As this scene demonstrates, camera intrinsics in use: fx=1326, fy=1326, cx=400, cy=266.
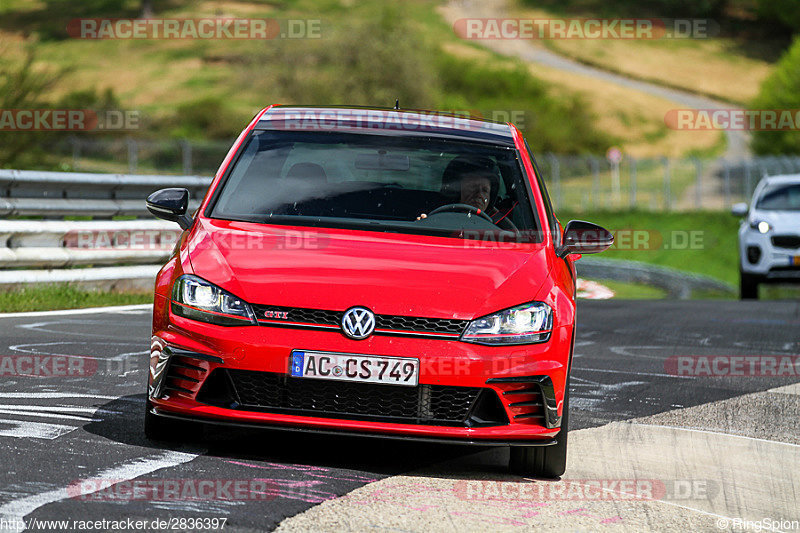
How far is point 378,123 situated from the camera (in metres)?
7.10

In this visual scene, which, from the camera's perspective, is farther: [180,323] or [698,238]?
[698,238]

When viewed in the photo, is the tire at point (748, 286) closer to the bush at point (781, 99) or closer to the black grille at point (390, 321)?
the black grille at point (390, 321)

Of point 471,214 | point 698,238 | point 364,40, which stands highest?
point 364,40

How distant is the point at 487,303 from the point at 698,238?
118 feet

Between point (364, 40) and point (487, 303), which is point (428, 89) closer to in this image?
point (364, 40)

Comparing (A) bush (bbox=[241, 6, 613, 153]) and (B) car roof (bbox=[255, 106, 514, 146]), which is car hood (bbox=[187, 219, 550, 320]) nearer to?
(B) car roof (bbox=[255, 106, 514, 146])

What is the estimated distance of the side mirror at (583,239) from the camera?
652 cm

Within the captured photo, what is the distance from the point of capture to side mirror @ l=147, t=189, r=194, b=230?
651 centimetres

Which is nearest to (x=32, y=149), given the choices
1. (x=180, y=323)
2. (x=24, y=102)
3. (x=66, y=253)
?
(x=24, y=102)

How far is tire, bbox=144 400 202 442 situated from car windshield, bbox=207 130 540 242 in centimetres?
102

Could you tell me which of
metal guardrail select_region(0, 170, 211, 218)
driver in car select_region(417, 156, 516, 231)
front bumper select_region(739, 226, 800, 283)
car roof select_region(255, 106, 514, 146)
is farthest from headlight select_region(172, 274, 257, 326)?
front bumper select_region(739, 226, 800, 283)

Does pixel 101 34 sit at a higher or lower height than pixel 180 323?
higher

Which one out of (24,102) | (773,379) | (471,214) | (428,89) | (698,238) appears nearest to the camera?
(471,214)

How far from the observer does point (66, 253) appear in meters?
12.5
